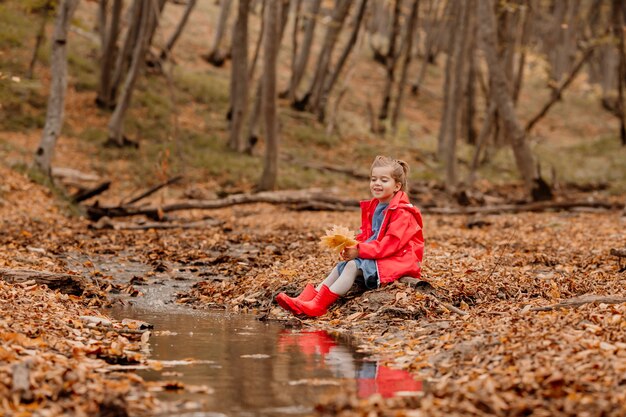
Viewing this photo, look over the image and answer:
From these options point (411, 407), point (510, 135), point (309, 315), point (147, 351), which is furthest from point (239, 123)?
point (411, 407)

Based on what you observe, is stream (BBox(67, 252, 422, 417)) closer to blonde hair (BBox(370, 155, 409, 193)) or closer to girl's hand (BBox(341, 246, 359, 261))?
girl's hand (BBox(341, 246, 359, 261))

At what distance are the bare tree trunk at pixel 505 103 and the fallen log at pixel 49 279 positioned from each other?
12064mm


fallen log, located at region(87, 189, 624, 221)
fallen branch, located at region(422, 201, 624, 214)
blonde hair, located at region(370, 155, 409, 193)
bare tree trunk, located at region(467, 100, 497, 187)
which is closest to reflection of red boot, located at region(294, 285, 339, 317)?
blonde hair, located at region(370, 155, 409, 193)

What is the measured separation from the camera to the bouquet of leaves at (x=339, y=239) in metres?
7.12

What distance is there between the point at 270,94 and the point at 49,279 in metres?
10.6

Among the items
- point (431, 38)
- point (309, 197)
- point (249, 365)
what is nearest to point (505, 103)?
point (309, 197)

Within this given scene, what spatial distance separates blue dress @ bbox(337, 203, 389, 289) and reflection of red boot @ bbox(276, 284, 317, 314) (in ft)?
1.05

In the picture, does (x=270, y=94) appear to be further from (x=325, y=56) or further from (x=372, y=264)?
(x=372, y=264)

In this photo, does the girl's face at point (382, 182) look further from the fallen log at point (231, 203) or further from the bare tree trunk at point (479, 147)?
the bare tree trunk at point (479, 147)

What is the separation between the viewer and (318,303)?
7.09 meters

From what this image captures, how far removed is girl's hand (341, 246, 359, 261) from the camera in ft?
23.4

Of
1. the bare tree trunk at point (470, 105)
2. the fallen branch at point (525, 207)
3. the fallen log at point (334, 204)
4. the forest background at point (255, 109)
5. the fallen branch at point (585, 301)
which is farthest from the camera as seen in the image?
the bare tree trunk at point (470, 105)

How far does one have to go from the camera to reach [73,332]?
5723 mm

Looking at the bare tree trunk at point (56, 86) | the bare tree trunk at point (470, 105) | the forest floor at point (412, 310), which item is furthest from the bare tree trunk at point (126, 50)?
the bare tree trunk at point (470, 105)
